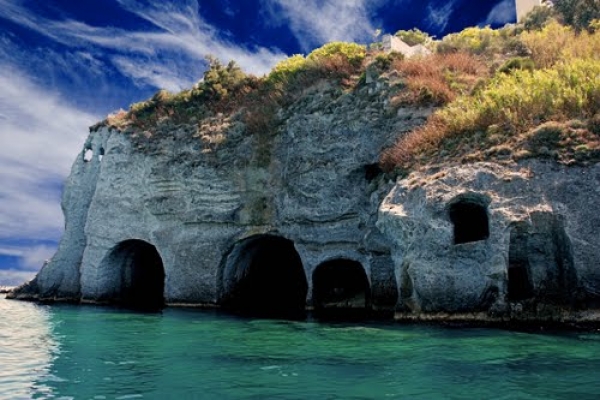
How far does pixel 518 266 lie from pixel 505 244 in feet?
4.77

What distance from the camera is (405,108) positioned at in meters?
22.3

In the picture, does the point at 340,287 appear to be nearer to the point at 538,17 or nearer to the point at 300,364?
the point at 300,364

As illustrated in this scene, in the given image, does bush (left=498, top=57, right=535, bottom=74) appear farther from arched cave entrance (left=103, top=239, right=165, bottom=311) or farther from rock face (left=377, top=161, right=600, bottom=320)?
arched cave entrance (left=103, top=239, right=165, bottom=311)

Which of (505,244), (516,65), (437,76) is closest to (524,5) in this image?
(516,65)

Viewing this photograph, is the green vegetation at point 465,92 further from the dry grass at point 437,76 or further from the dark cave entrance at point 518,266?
the dark cave entrance at point 518,266

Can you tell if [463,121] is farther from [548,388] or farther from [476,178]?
[548,388]

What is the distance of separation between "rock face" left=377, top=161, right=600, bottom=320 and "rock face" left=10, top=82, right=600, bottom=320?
40 millimetres

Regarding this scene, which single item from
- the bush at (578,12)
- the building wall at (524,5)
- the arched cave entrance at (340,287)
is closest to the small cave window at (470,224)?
the arched cave entrance at (340,287)

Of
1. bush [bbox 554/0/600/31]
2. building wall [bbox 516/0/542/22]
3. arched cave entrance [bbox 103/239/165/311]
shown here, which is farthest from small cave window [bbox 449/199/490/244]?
building wall [bbox 516/0/542/22]

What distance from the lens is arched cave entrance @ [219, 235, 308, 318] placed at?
26.3 m

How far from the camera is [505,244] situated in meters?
14.9

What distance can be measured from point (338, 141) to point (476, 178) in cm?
901

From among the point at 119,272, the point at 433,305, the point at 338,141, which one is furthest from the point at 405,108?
the point at 119,272

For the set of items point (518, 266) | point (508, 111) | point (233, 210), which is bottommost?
point (518, 266)
